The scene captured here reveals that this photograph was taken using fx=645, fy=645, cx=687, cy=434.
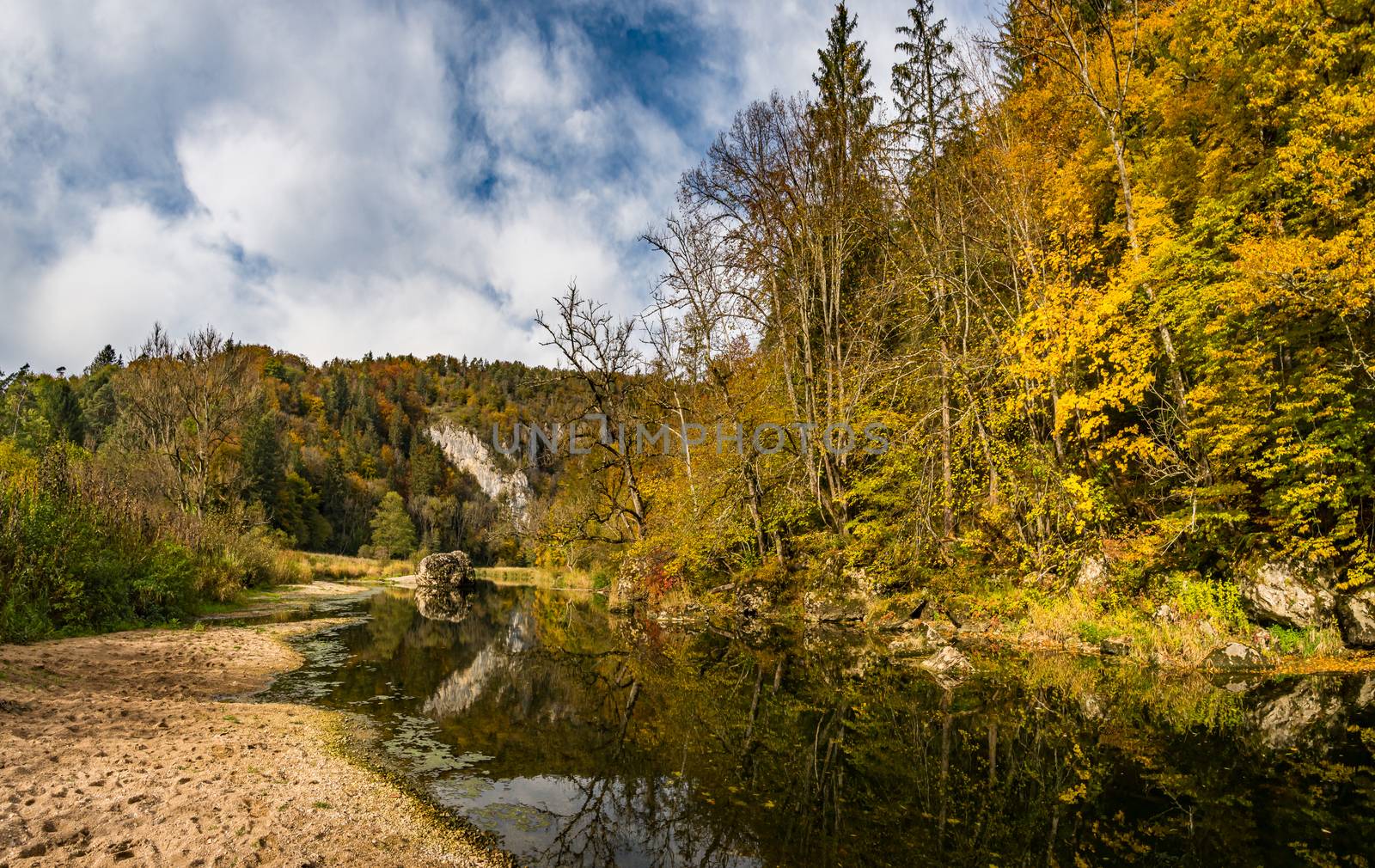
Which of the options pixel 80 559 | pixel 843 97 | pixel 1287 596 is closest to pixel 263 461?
pixel 80 559

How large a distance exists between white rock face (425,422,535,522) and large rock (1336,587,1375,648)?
125504 mm

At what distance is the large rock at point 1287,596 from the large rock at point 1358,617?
141 mm

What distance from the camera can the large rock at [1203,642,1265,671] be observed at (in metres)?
9.56

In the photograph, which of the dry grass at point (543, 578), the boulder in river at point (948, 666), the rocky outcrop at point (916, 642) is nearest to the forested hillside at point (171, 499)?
the dry grass at point (543, 578)

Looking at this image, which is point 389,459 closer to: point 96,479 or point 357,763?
point 96,479

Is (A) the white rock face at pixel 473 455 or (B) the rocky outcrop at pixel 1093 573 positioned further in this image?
(A) the white rock face at pixel 473 455

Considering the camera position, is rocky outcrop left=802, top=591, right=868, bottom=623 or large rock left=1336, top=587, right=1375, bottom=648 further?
rocky outcrop left=802, top=591, right=868, bottom=623

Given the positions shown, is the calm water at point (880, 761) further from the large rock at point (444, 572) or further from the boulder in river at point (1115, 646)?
the large rock at point (444, 572)

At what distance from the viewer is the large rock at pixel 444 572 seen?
3506 cm

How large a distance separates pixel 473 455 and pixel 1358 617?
438ft

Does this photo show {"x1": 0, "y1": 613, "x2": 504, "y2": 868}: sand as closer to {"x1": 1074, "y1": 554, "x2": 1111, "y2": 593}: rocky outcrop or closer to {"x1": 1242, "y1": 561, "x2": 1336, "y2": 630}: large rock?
{"x1": 1242, "y1": 561, "x2": 1336, "y2": 630}: large rock

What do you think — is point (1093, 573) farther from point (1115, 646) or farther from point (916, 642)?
point (916, 642)

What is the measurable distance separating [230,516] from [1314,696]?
3031 cm

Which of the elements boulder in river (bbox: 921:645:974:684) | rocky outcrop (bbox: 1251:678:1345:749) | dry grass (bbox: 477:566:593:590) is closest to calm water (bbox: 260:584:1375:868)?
rocky outcrop (bbox: 1251:678:1345:749)
